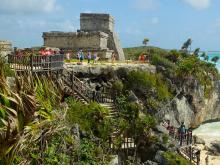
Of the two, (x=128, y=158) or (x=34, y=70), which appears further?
(x=128, y=158)

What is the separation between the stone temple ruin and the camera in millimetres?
36031

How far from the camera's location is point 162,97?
32.6m

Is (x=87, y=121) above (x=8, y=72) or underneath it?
underneath

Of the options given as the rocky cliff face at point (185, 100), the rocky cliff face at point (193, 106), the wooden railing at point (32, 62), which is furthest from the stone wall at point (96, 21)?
the wooden railing at point (32, 62)

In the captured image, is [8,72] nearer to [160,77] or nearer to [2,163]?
[2,163]

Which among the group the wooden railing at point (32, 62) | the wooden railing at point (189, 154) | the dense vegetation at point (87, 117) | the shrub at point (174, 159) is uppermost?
the wooden railing at point (32, 62)

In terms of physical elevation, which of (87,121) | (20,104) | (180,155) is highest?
(20,104)

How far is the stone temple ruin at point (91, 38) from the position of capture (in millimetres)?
36031

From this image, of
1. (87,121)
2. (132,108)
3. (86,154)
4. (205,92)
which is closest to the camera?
(86,154)

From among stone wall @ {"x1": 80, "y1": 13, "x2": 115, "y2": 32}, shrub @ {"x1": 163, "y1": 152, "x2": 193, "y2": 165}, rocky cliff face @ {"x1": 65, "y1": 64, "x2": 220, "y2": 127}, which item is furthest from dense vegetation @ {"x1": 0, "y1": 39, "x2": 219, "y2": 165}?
stone wall @ {"x1": 80, "y1": 13, "x2": 115, "y2": 32}

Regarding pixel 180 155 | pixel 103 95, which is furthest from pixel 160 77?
pixel 180 155

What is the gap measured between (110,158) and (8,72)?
5.70 m

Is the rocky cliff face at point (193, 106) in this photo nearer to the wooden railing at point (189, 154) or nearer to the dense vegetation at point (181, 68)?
the dense vegetation at point (181, 68)

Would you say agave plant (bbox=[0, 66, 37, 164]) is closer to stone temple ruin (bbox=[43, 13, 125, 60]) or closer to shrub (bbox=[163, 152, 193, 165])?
shrub (bbox=[163, 152, 193, 165])
